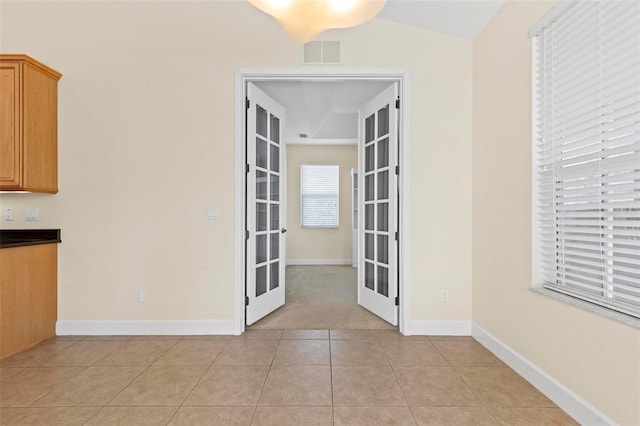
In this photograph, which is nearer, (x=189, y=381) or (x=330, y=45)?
(x=189, y=381)

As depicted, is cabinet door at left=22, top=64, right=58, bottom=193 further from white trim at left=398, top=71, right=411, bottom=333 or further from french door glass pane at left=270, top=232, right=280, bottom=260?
white trim at left=398, top=71, right=411, bottom=333

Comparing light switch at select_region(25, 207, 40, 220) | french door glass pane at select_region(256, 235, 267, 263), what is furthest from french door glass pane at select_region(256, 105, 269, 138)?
light switch at select_region(25, 207, 40, 220)

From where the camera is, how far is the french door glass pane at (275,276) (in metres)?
3.53

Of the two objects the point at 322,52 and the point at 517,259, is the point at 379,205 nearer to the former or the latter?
the point at 517,259

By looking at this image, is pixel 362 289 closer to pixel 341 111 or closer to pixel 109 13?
pixel 341 111

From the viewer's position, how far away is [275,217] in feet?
11.9

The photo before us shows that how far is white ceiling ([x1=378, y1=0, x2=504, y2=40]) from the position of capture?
2559 mm

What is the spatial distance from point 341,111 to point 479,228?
2715 mm

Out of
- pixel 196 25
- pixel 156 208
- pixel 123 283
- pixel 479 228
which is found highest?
pixel 196 25

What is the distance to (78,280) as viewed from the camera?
9.56ft

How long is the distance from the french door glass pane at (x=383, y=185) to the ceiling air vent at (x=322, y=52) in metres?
1.22

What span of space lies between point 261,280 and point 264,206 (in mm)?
803

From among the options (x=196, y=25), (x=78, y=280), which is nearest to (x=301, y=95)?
(x=196, y=25)

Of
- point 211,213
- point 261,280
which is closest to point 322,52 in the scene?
point 211,213
